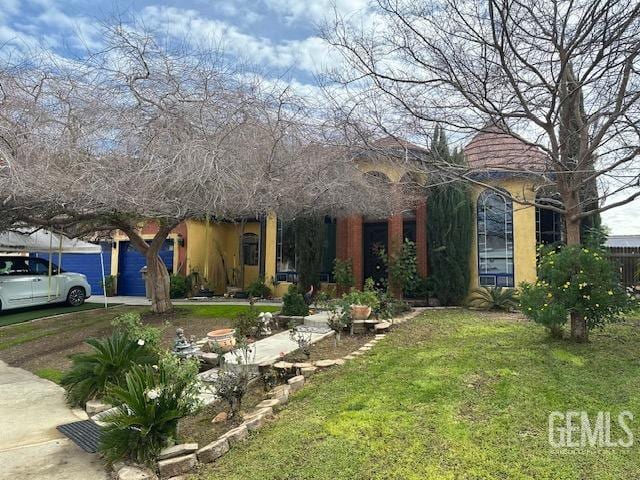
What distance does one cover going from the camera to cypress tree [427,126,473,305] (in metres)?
12.7

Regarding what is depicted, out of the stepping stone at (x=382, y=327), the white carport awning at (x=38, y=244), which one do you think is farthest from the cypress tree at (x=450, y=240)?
the white carport awning at (x=38, y=244)

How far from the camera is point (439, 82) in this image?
6.93m

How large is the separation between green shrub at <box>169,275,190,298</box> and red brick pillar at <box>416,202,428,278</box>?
9.05 metres

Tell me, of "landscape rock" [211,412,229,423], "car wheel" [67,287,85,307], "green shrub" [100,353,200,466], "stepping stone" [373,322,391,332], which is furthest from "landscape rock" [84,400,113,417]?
"car wheel" [67,287,85,307]

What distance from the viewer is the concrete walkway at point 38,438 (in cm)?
389

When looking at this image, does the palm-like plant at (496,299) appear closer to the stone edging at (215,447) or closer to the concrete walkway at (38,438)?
the stone edging at (215,447)

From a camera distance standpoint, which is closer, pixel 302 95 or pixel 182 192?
pixel 182 192

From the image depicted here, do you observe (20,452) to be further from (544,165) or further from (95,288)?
(95,288)

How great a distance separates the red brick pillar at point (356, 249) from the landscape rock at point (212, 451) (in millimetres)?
9970

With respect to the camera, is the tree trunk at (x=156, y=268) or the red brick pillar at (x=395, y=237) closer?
the tree trunk at (x=156, y=268)

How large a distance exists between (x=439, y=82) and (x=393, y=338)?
4571 millimetres

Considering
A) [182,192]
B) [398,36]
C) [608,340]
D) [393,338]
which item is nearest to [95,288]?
[182,192]

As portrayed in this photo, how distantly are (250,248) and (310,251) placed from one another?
460cm

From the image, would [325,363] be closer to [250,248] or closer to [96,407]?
[96,407]
